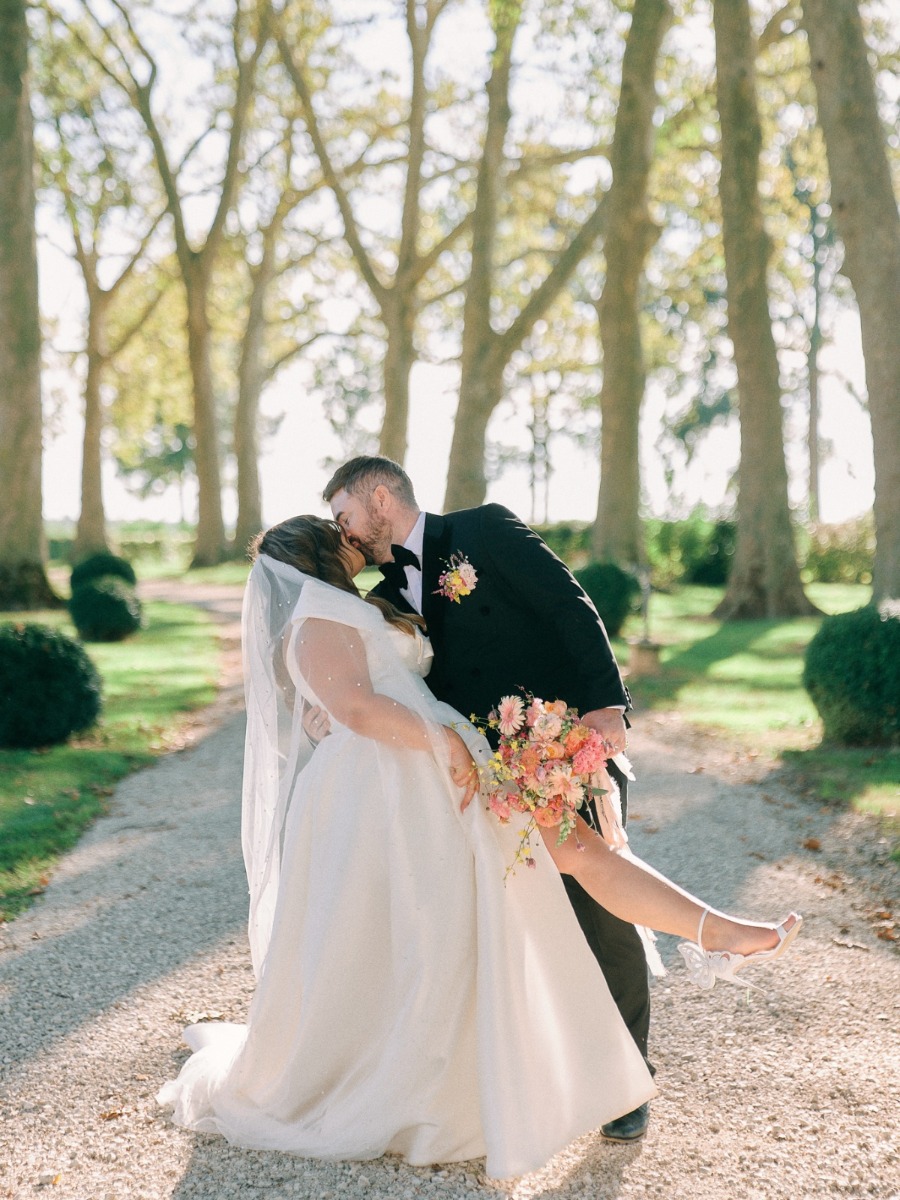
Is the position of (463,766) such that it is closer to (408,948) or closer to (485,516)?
(408,948)

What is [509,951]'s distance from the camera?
3.13 meters

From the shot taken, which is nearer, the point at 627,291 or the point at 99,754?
the point at 99,754

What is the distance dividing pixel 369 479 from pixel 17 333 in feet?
50.3

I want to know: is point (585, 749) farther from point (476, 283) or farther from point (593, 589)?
point (476, 283)

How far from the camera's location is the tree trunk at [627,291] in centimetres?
1698

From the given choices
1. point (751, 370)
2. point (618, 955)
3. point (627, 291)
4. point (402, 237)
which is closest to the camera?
point (618, 955)

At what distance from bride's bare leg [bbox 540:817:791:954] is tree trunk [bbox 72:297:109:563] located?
29151mm

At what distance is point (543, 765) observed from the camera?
9.91 ft

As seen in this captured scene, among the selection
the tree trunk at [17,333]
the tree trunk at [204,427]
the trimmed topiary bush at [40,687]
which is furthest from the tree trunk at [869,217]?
the tree trunk at [204,427]

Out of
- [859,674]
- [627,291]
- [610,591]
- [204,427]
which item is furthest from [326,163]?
[859,674]

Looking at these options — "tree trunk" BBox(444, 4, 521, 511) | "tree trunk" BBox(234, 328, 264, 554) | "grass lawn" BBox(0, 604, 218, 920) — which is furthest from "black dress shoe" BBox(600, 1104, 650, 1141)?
"tree trunk" BBox(234, 328, 264, 554)

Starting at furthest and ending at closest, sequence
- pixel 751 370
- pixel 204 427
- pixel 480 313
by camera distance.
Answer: pixel 204 427
pixel 480 313
pixel 751 370

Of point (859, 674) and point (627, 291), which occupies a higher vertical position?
point (627, 291)

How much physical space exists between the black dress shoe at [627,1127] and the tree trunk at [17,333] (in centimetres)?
1577
